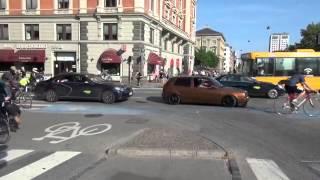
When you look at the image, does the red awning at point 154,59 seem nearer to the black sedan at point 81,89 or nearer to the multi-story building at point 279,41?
the black sedan at point 81,89

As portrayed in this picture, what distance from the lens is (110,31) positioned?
5419 centimetres

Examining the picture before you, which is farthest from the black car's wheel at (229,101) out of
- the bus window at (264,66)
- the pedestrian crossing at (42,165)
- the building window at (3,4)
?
the building window at (3,4)

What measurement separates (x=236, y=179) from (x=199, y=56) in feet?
413

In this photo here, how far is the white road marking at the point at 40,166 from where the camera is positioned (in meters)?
8.70

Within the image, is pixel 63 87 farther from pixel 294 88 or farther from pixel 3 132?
pixel 3 132

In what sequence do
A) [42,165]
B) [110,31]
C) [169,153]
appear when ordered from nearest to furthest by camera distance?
[42,165] < [169,153] < [110,31]

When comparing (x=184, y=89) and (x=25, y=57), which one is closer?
(x=184, y=89)

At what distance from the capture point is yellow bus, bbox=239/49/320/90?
1271 inches

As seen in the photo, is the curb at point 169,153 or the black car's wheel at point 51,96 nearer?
the curb at point 169,153

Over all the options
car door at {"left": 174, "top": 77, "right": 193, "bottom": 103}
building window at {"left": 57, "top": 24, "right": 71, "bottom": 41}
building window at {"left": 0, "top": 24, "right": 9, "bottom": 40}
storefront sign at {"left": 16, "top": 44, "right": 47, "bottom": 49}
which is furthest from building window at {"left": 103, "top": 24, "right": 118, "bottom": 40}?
car door at {"left": 174, "top": 77, "right": 193, "bottom": 103}

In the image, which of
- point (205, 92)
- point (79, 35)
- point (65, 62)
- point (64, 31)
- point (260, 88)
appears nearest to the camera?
point (205, 92)

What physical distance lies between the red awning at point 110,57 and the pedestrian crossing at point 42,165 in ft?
137

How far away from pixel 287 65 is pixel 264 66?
1.40m

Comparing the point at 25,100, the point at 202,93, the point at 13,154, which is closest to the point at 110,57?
the point at 202,93
